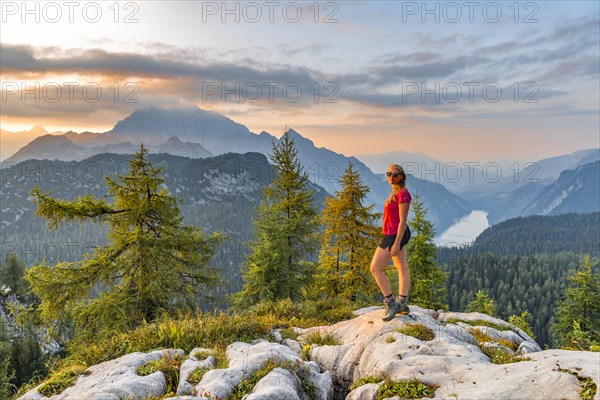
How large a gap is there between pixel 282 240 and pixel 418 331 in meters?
12.1

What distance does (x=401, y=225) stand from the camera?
8.16m

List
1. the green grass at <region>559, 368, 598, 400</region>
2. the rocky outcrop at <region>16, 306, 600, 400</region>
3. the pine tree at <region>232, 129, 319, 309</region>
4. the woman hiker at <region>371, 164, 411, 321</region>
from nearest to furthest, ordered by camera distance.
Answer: the green grass at <region>559, 368, 598, 400</region>, the rocky outcrop at <region>16, 306, 600, 400</region>, the woman hiker at <region>371, 164, 411, 321</region>, the pine tree at <region>232, 129, 319, 309</region>

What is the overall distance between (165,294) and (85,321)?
325 centimetres

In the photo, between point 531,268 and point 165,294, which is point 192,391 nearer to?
point 165,294

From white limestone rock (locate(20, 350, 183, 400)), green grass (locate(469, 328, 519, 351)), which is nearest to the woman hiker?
green grass (locate(469, 328, 519, 351))

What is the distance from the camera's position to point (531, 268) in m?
138

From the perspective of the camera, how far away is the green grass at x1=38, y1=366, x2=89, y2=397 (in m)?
6.73

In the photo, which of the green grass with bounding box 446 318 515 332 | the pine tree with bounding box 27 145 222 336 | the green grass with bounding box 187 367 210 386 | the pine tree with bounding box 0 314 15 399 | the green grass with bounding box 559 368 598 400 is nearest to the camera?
the green grass with bounding box 559 368 598 400

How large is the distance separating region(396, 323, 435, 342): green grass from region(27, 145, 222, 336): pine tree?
995cm

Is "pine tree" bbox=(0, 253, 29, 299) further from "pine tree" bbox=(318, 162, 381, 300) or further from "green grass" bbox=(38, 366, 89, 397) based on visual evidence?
"green grass" bbox=(38, 366, 89, 397)

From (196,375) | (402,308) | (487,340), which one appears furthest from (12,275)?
(487,340)

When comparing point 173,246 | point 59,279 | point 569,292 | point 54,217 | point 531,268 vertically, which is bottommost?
point 531,268

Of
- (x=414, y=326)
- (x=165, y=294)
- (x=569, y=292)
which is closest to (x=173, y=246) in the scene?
(x=165, y=294)

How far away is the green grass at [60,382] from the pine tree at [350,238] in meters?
15.1
